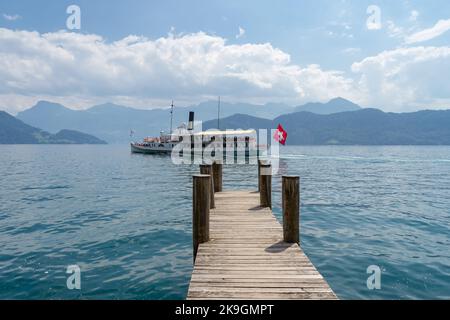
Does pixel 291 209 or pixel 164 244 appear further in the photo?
pixel 164 244

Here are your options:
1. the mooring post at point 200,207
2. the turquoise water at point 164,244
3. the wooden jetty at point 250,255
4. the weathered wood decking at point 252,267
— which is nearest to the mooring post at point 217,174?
the turquoise water at point 164,244

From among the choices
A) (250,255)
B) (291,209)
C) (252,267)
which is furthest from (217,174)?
(252,267)

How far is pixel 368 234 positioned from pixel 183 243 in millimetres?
7165

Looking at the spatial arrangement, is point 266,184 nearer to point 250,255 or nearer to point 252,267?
point 250,255

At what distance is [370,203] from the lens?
18.7 metres

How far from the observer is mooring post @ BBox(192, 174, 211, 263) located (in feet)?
24.0

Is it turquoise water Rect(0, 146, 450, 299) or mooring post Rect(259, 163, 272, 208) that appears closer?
turquoise water Rect(0, 146, 450, 299)

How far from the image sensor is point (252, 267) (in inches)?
237

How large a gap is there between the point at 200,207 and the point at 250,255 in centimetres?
162

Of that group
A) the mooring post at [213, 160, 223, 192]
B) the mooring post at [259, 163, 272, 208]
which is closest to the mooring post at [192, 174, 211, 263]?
the mooring post at [259, 163, 272, 208]

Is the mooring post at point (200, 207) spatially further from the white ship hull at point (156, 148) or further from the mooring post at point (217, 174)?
the white ship hull at point (156, 148)

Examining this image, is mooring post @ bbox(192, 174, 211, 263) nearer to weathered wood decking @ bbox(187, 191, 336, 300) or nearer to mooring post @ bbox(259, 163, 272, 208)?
weathered wood decking @ bbox(187, 191, 336, 300)

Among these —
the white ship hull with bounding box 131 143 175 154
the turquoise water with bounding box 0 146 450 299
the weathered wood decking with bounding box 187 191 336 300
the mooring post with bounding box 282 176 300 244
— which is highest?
the white ship hull with bounding box 131 143 175 154

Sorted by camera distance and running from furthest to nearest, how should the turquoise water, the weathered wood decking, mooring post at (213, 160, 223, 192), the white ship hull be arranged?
the white ship hull < mooring post at (213, 160, 223, 192) < the turquoise water < the weathered wood decking
